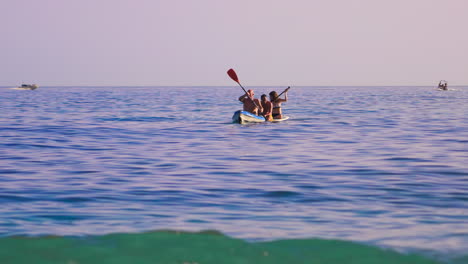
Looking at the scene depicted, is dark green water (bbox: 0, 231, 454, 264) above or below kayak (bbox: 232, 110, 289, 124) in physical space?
above

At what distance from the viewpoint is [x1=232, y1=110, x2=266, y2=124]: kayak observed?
24109 mm

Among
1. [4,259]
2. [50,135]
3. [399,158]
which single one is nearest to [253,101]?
[50,135]

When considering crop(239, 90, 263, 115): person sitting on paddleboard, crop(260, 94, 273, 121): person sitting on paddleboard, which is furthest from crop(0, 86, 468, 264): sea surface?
crop(260, 94, 273, 121): person sitting on paddleboard

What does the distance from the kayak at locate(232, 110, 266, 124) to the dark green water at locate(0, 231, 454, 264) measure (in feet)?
58.2

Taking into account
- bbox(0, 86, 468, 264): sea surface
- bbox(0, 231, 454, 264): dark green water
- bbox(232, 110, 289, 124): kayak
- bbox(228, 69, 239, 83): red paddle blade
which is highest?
bbox(228, 69, 239, 83): red paddle blade

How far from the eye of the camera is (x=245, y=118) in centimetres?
2441

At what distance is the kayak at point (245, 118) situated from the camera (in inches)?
949

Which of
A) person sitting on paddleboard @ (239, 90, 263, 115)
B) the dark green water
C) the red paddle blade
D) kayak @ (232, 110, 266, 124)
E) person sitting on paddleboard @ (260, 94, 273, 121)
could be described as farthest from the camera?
the red paddle blade

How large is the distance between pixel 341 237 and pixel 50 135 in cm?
1523

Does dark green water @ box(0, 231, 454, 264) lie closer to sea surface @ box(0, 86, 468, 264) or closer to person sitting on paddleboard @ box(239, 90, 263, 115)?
sea surface @ box(0, 86, 468, 264)

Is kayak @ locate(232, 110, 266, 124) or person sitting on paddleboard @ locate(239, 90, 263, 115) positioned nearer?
kayak @ locate(232, 110, 266, 124)

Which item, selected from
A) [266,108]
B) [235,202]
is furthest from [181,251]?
[266,108]

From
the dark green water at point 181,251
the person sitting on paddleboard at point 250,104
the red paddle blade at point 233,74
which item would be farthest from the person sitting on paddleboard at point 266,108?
the dark green water at point 181,251

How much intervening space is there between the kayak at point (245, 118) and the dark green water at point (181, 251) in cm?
1774
